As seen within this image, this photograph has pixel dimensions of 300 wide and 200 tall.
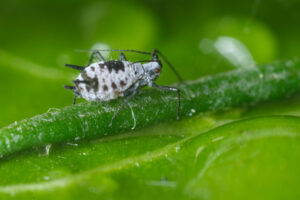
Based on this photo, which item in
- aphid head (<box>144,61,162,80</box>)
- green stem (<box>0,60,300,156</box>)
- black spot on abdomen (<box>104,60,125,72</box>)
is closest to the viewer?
green stem (<box>0,60,300,156</box>)

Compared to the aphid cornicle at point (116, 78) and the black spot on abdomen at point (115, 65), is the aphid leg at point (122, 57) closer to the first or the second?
the aphid cornicle at point (116, 78)

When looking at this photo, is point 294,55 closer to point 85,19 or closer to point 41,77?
point 85,19

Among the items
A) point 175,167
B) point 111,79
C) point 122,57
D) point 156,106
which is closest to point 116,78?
point 111,79

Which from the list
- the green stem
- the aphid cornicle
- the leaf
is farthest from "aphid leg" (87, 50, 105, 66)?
the leaf

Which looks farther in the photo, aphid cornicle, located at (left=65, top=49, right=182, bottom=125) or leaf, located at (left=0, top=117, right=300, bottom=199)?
A: aphid cornicle, located at (left=65, top=49, right=182, bottom=125)

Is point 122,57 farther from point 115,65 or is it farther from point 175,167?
point 175,167

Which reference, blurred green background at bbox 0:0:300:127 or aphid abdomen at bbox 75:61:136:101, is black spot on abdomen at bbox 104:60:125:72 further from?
blurred green background at bbox 0:0:300:127

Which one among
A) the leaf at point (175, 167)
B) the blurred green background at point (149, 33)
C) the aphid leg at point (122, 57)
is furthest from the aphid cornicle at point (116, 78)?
the leaf at point (175, 167)
